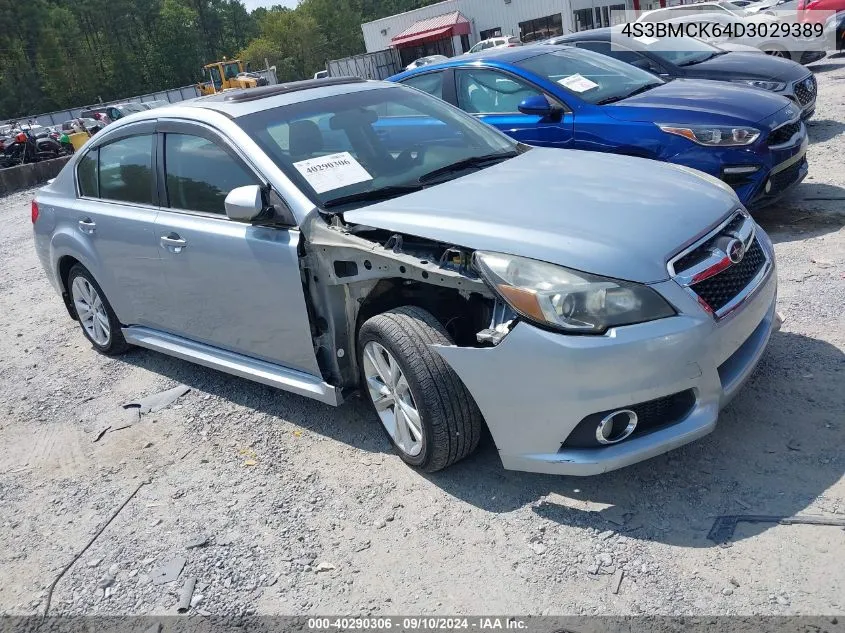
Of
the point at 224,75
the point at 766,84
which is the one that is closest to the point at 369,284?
the point at 766,84

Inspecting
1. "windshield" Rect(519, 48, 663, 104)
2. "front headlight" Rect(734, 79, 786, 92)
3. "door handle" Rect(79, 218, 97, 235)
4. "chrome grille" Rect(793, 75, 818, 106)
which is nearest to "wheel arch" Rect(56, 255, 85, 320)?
"door handle" Rect(79, 218, 97, 235)

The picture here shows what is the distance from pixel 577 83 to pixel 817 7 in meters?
11.5

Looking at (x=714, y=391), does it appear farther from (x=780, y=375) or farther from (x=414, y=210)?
(x=414, y=210)

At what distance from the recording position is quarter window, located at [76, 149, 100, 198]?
16.7 ft

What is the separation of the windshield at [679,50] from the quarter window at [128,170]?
619 centimetres

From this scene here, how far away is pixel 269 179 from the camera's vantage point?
3.67 metres

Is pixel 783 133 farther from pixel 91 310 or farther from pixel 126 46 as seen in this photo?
pixel 126 46

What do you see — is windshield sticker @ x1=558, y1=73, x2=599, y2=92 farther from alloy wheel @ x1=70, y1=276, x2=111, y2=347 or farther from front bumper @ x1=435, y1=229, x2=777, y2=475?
alloy wheel @ x1=70, y1=276, x2=111, y2=347

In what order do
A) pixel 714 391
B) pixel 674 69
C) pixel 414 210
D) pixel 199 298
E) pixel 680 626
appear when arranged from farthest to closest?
pixel 674 69
pixel 199 298
pixel 414 210
pixel 714 391
pixel 680 626

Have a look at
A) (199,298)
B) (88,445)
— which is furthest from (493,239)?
(88,445)

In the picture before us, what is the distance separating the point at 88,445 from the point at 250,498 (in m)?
1.46

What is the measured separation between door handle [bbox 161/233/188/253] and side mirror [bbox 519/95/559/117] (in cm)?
323

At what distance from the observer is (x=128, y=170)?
470 cm

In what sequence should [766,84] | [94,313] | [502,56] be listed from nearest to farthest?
[94,313] → [502,56] → [766,84]
